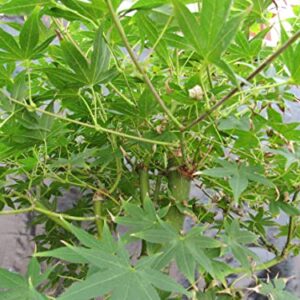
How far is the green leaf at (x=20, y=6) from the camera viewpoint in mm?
380

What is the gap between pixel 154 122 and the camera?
0.57m

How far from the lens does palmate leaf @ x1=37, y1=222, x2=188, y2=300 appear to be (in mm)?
361

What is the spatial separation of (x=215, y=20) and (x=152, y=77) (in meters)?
0.23

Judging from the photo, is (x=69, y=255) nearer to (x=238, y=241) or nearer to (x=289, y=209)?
(x=238, y=241)

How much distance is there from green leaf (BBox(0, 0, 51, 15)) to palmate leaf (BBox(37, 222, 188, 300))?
0.21 m

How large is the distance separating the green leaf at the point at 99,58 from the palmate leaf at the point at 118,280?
161mm

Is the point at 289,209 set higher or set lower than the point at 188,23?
lower

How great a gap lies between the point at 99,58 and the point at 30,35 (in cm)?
7

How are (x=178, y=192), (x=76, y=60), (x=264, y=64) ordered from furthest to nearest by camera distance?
(x=178, y=192), (x=76, y=60), (x=264, y=64)

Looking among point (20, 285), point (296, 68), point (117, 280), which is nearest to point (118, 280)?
point (117, 280)

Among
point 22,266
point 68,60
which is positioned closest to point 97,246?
point 68,60

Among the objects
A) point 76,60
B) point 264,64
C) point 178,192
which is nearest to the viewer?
point 264,64

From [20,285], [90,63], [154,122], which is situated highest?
[90,63]

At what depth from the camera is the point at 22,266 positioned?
3.30 feet
